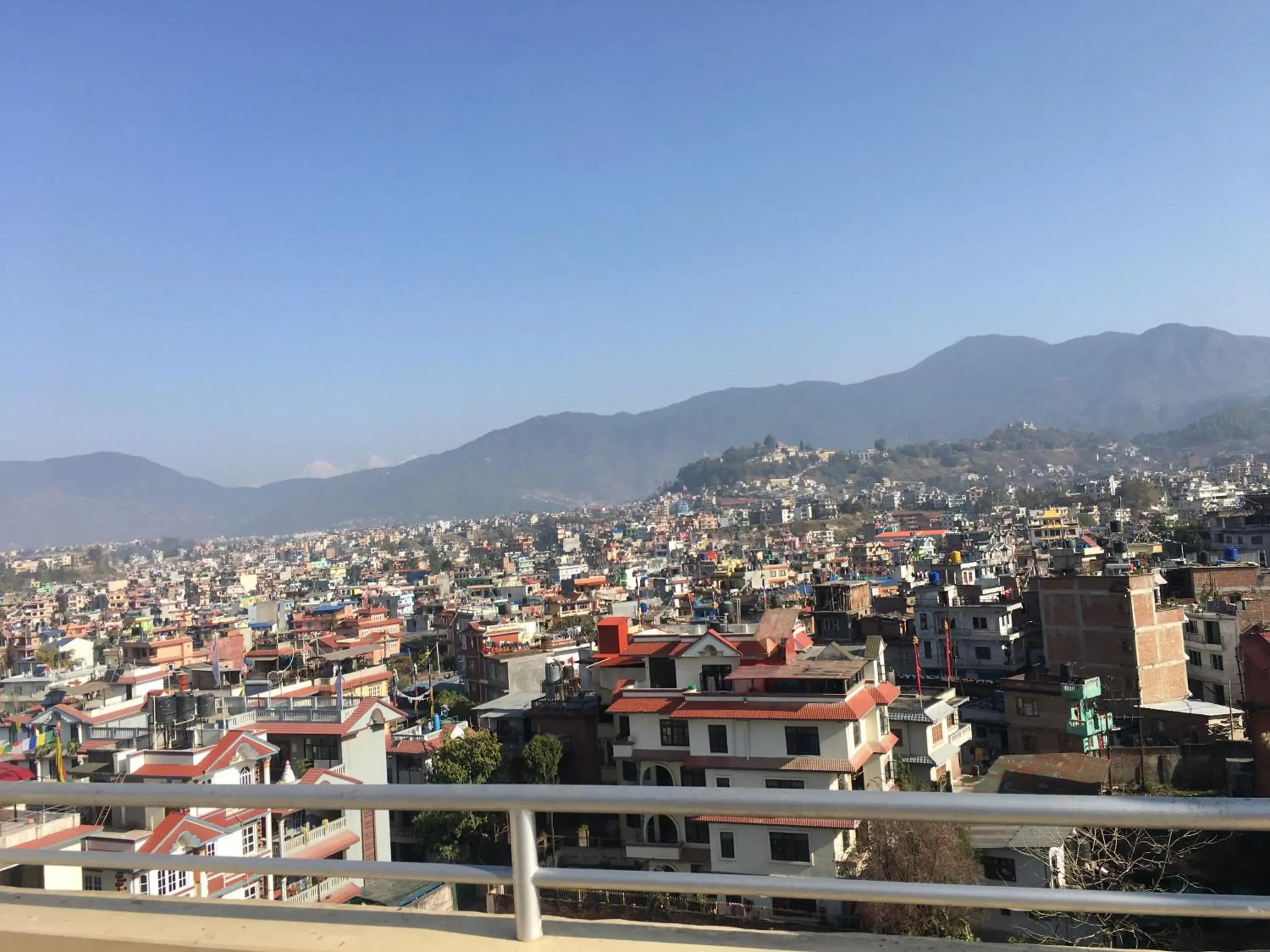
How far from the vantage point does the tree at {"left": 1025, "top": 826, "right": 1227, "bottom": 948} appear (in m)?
5.58

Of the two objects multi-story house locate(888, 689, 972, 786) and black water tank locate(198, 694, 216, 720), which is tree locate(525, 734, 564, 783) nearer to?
black water tank locate(198, 694, 216, 720)

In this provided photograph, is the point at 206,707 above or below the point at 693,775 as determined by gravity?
above

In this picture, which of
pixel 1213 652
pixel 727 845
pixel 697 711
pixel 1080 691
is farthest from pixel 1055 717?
pixel 727 845

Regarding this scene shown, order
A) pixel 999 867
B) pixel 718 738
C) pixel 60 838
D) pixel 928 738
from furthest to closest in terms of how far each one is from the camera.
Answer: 1. pixel 928 738
2. pixel 718 738
3. pixel 999 867
4. pixel 60 838

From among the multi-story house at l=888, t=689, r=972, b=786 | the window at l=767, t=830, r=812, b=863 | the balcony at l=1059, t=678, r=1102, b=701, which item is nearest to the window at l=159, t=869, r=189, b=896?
the window at l=767, t=830, r=812, b=863

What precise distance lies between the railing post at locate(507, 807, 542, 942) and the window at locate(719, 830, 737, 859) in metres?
9.48

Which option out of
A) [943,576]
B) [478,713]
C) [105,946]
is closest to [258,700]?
[478,713]

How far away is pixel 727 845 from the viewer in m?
10.4

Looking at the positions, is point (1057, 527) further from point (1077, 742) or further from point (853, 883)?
point (853, 883)

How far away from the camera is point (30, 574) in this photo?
100250 millimetres

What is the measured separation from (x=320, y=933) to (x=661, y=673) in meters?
11.8

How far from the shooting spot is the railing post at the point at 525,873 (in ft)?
4.52

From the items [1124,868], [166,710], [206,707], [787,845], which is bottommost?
[787,845]

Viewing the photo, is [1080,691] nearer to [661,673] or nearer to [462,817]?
[661,673]
